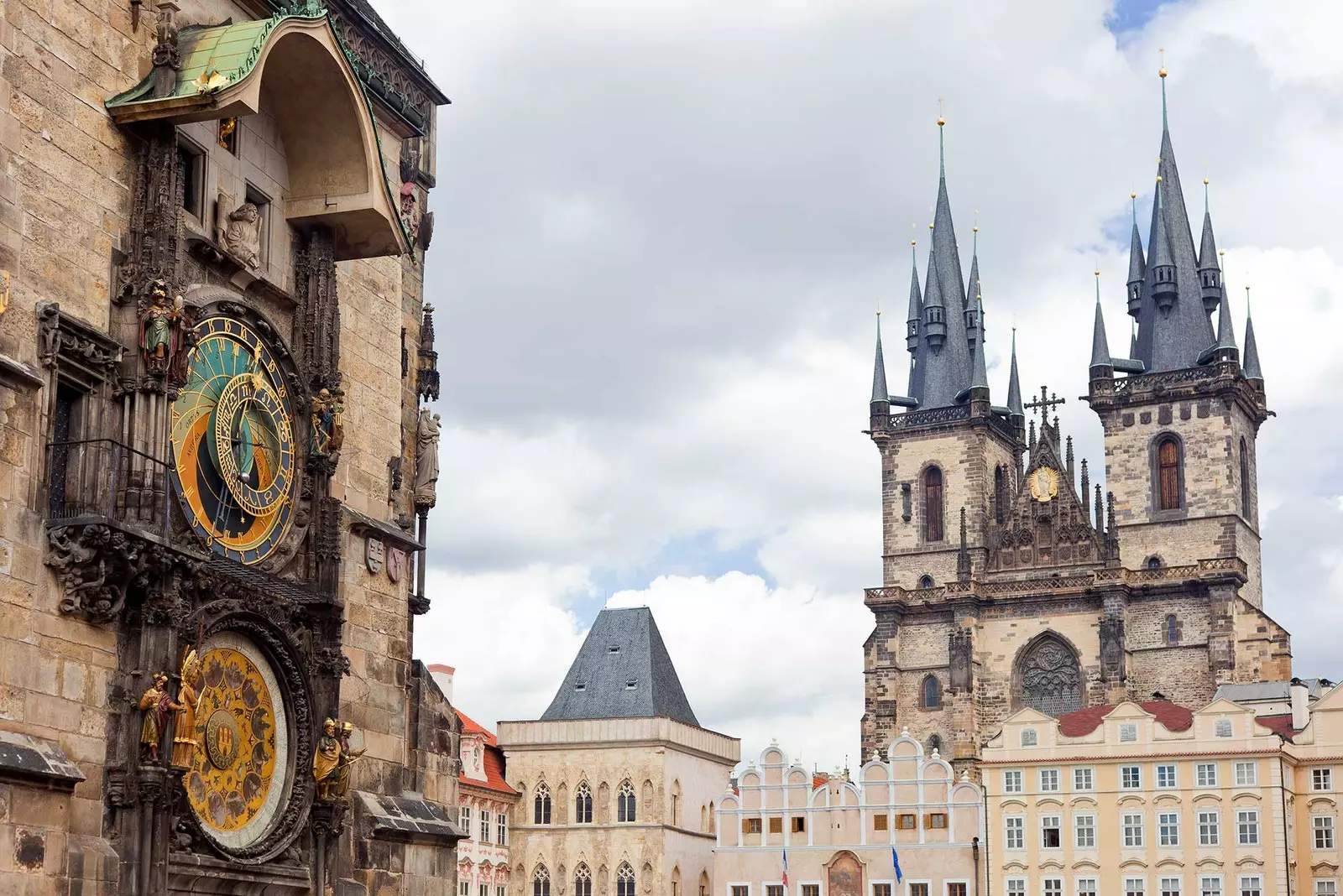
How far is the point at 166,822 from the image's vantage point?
12.0 m

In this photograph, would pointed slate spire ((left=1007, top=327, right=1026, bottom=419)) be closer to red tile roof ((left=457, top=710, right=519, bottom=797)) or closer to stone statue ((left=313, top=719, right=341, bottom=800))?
red tile roof ((left=457, top=710, right=519, bottom=797))

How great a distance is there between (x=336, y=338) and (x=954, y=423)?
2464 inches

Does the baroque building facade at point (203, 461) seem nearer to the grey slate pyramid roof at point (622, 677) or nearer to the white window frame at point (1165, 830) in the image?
the white window frame at point (1165, 830)

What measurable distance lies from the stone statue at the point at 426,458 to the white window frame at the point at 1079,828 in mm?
45884

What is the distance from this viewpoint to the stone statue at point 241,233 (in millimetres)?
13500

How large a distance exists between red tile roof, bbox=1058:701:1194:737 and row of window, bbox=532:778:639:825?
14204 mm

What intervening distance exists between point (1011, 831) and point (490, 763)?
1838 centimetres

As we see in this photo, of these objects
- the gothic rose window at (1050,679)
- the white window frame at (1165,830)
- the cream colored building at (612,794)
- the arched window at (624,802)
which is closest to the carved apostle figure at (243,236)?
the white window frame at (1165,830)

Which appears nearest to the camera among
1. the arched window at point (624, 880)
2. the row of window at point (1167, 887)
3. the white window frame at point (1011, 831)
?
the row of window at point (1167, 887)

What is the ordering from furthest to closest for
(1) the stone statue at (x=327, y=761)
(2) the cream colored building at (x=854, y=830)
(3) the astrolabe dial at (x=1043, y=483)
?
(3) the astrolabe dial at (x=1043, y=483), (2) the cream colored building at (x=854, y=830), (1) the stone statue at (x=327, y=761)

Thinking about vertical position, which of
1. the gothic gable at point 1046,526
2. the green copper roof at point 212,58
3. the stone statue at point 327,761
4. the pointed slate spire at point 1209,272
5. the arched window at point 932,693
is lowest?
the stone statue at point 327,761

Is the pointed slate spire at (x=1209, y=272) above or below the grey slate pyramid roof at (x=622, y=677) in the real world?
above

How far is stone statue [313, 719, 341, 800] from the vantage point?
45.6 feet

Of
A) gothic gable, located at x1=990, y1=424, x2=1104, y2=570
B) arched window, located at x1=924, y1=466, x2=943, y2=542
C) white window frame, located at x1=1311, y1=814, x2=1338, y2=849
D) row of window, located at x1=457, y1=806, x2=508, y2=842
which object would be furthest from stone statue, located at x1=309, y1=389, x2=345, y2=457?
arched window, located at x1=924, y1=466, x2=943, y2=542
